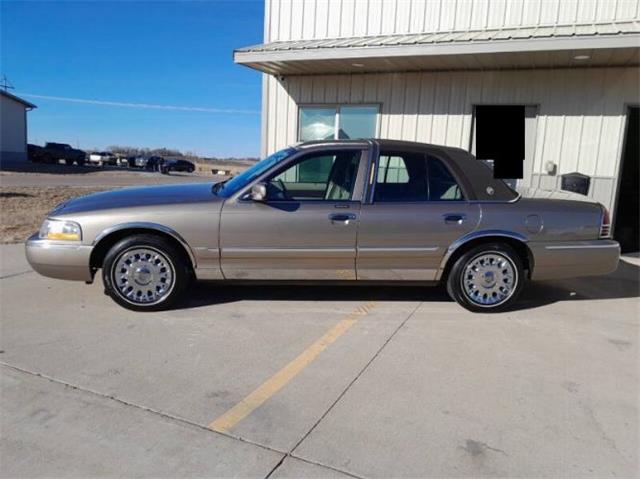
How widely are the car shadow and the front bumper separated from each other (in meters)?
0.98

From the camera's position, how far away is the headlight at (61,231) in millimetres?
4453

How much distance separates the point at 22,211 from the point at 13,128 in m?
37.3

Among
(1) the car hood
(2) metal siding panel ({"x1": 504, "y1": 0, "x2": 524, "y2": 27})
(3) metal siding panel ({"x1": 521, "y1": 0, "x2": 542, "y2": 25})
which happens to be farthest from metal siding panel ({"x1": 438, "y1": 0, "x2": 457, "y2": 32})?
(1) the car hood

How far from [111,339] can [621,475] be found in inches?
140

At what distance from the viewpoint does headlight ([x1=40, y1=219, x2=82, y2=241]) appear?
4.45 meters

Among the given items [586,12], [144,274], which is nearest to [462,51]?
[586,12]

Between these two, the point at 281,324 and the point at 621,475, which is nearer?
the point at 621,475

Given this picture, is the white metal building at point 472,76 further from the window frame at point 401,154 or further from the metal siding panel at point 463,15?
the window frame at point 401,154

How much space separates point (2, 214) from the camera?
1052 cm

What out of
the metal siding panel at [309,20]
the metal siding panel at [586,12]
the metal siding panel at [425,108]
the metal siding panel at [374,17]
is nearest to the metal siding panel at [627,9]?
the metal siding panel at [586,12]

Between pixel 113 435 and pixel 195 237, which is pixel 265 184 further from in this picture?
pixel 113 435

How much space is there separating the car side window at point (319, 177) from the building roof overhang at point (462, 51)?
3.70 meters

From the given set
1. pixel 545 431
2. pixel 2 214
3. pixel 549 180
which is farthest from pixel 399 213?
pixel 2 214

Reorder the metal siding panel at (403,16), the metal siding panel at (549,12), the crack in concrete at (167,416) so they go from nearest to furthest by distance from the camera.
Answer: the crack in concrete at (167,416), the metal siding panel at (549,12), the metal siding panel at (403,16)
